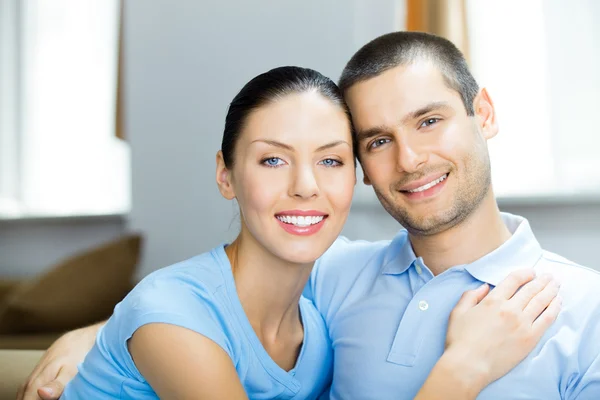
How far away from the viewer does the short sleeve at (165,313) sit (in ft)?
4.37

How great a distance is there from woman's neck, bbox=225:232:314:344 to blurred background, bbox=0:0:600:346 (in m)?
1.13

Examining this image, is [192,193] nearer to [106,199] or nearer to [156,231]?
[156,231]

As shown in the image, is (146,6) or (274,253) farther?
(146,6)

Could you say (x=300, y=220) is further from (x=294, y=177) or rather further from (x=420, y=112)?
(x=420, y=112)

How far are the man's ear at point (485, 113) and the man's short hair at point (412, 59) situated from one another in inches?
0.8

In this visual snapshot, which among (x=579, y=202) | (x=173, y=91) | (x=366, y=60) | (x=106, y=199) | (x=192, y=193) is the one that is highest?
(x=366, y=60)

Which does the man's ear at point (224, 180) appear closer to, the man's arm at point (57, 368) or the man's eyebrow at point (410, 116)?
the man's eyebrow at point (410, 116)

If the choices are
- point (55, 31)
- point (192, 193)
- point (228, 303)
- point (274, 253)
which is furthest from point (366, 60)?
point (55, 31)

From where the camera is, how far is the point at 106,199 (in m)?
4.51

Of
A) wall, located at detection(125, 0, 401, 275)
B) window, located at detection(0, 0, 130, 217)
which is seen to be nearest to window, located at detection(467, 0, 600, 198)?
wall, located at detection(125, 0, 401, 275)

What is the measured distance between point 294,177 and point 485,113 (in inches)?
21.8

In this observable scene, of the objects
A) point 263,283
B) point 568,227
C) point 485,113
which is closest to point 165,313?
point 263,283

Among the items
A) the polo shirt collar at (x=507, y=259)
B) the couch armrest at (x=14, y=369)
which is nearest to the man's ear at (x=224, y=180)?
the polo shirt collar at (x=507, y=259)

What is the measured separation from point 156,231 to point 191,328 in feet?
7.62
